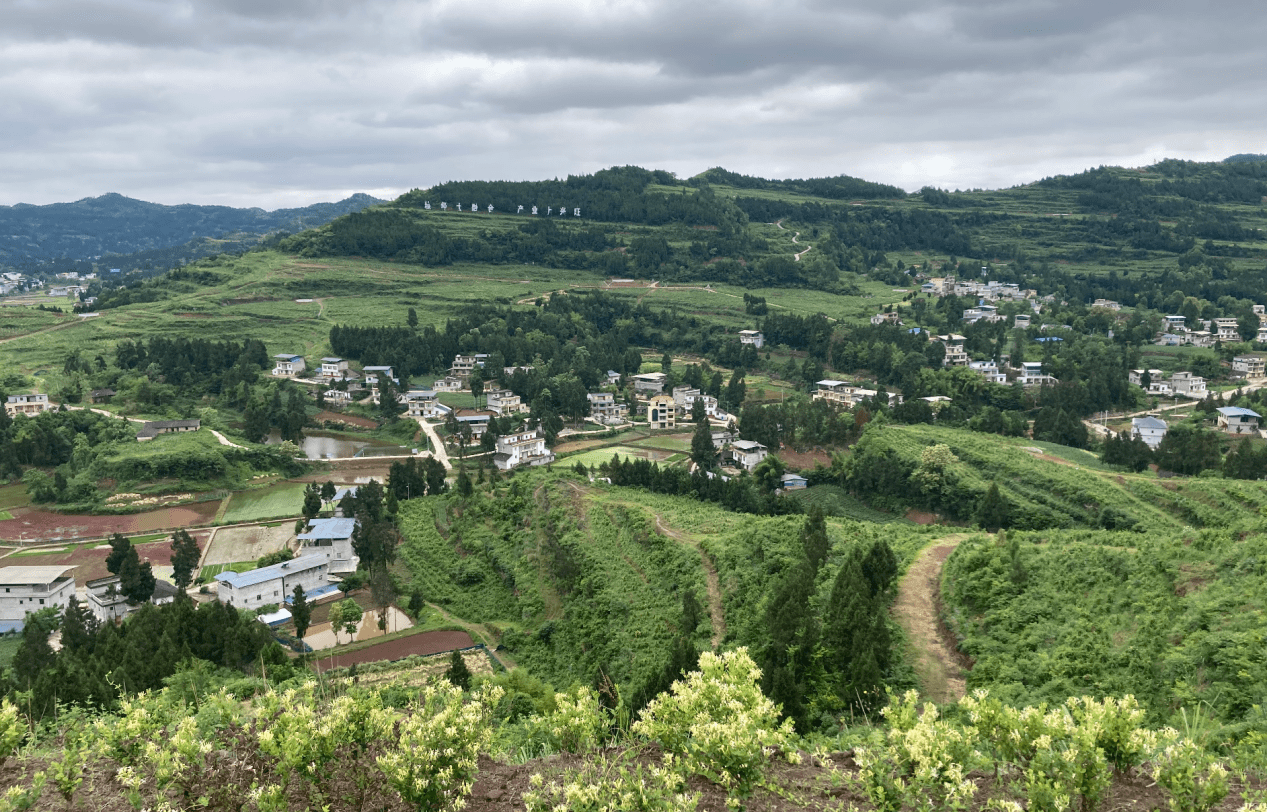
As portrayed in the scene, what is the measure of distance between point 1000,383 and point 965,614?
4913 cm

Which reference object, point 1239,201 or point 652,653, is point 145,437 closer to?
point 652,653

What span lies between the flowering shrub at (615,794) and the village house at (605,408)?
54.0 meters

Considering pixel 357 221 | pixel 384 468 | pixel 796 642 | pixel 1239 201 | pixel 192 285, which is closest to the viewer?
pixel 796 642

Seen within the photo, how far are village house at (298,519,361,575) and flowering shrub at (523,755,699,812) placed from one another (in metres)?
28.0

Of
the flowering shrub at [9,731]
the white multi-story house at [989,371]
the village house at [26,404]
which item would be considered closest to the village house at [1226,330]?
the white multi-story house at [989,371]

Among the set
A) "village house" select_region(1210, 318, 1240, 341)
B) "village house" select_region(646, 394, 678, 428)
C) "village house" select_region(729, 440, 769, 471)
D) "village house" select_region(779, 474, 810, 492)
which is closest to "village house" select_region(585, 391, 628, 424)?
"village house" select_region(646, 394, 678, 428)

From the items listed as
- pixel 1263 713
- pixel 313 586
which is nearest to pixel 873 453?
pixel 313 586

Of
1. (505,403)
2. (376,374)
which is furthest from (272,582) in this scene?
(376,374)

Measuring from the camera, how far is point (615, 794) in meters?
7.36

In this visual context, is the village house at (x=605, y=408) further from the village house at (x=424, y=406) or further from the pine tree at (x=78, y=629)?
the pine tree at (x=78, y=629)

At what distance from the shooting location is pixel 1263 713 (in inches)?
401

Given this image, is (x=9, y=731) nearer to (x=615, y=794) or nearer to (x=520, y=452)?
(x=615, y=794)

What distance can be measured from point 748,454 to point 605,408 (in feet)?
57.0

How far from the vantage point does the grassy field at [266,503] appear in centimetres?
4247
